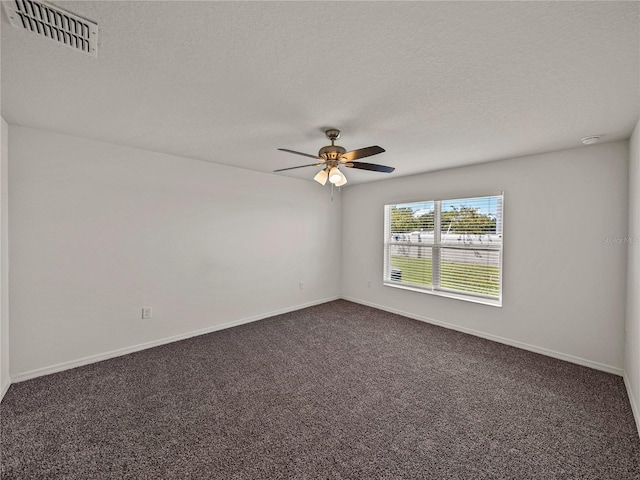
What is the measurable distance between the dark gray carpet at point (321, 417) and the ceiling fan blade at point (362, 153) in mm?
2084

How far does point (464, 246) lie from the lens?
3.95 m

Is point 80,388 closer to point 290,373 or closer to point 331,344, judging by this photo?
point 290,373

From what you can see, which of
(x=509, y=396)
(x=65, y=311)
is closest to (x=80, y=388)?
(x=65, y=311)

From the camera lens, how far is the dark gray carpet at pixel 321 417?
1.66 metres

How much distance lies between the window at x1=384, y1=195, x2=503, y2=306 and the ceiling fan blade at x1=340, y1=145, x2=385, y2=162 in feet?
7.50

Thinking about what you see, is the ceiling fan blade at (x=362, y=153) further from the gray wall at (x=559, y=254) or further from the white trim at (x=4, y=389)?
the white trim at (x=4, y=389)

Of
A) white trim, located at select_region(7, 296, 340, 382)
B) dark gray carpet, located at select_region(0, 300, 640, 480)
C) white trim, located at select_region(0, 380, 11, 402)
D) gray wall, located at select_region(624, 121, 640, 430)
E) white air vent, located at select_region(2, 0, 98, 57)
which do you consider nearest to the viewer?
white air vent, located at select_region(2, 0, 98, 57)

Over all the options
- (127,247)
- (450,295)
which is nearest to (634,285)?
(450,295)

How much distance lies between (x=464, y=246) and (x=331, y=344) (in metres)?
2.34

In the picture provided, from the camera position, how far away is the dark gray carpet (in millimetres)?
1663

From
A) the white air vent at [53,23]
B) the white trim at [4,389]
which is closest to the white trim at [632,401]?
the white air vent at [53,23]

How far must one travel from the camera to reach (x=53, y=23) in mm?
1281

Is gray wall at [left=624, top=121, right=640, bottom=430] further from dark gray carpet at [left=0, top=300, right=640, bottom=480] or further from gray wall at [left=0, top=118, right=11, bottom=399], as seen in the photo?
gray wall at [left=0, top=118, right=11, bottom=399]

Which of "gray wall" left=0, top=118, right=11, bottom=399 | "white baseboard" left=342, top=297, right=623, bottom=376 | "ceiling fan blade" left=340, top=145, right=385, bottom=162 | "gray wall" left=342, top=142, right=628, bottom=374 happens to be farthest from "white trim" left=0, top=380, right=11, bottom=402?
"gray wall" left=342, top=142, right=628, bottom=374
